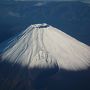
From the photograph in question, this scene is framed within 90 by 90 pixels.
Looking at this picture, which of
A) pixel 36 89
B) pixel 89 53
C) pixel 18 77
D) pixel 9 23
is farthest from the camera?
pixel 9 23

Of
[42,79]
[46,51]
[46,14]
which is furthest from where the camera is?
[46,14]

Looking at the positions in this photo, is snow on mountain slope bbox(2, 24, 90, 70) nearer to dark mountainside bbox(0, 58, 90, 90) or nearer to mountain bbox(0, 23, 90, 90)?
mountain bbox(0, 23, 90, 90)

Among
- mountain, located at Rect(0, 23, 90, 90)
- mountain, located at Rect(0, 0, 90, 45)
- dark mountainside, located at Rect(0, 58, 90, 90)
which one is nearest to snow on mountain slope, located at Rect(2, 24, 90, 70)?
mountain, located at Rect(0, 23, 90, 90)

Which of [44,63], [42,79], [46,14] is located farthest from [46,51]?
[46,14]

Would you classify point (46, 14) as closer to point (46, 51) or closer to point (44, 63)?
point (46, 51)

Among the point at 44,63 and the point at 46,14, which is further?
the point at 46,14

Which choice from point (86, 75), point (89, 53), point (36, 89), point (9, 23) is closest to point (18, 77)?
point (36, 89)

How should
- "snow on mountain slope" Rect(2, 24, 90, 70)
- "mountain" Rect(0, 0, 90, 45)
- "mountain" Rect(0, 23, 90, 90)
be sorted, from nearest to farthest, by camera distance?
1. "mountain" Rect(0, 23, 90, 90)
2. "snow on mountain slope" Rect(2, 24, 90, 70)
3. "mountain" Rect(0, 0, 90, 45)

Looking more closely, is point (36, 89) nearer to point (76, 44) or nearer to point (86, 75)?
point (86, 75)
